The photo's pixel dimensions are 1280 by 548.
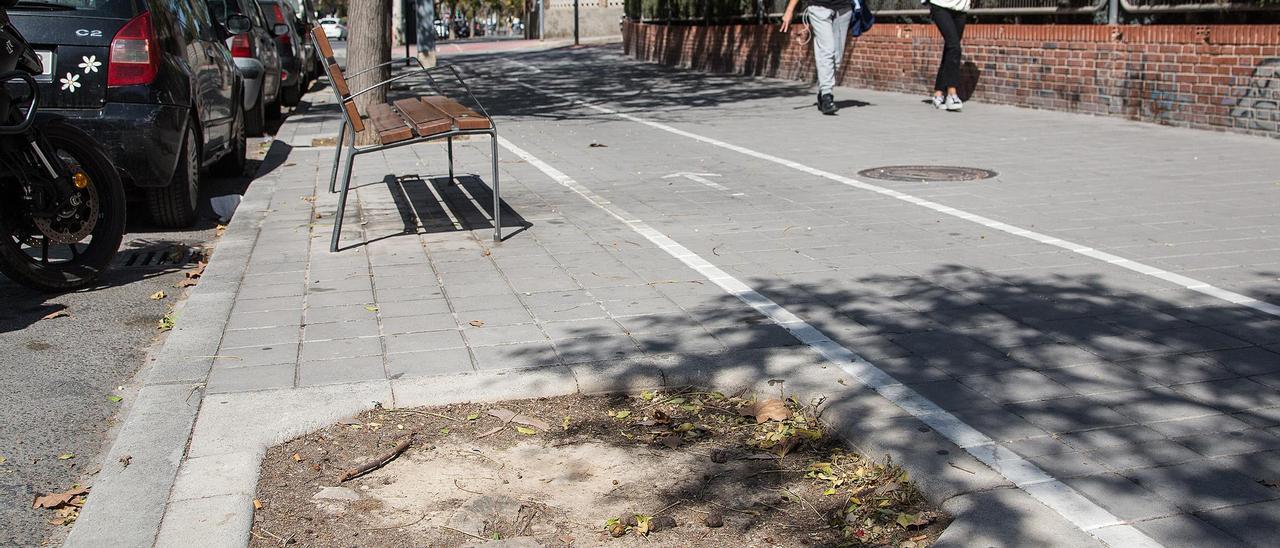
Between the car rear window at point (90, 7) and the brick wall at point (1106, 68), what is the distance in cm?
939

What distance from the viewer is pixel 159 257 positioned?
7.45m

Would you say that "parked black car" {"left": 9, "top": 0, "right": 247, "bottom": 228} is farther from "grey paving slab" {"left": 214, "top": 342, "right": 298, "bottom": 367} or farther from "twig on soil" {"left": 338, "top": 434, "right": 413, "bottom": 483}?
"twig on soil" {"left": 338, "top": 434, "right": 413, "bottom": 483}

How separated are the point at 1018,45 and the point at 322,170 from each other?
28.5 ft

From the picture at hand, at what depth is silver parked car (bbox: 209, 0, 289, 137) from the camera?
45.2 feet

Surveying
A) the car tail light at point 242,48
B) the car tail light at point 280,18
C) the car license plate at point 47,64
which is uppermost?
the car tail light at point 280,18

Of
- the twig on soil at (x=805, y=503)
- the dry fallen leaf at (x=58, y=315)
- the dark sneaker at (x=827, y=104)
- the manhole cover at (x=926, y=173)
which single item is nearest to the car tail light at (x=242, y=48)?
the dark sneaker at (x=827, y=104)

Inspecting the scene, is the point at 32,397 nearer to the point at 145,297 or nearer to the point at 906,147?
the point at 145,297

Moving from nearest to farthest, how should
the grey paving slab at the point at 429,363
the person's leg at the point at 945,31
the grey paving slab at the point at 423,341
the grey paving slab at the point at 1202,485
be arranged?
the grey paving slab at the point at 1202,485
the grey paving slab at the point at 429,363
the grey paving slab at the point at 423,341
the person's leg at the point at 945,31

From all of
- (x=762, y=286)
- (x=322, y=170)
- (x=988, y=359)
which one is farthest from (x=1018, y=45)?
(x=988, y=359)

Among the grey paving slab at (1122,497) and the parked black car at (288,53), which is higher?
the parked black car at (288,53)

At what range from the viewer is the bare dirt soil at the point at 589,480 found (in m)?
3.43

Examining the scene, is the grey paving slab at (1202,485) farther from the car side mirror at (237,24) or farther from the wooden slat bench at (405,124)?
the car side mirror at (237,24)

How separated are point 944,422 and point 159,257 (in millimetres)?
5121

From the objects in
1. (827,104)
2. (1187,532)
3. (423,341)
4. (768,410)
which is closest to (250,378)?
(423,341)
